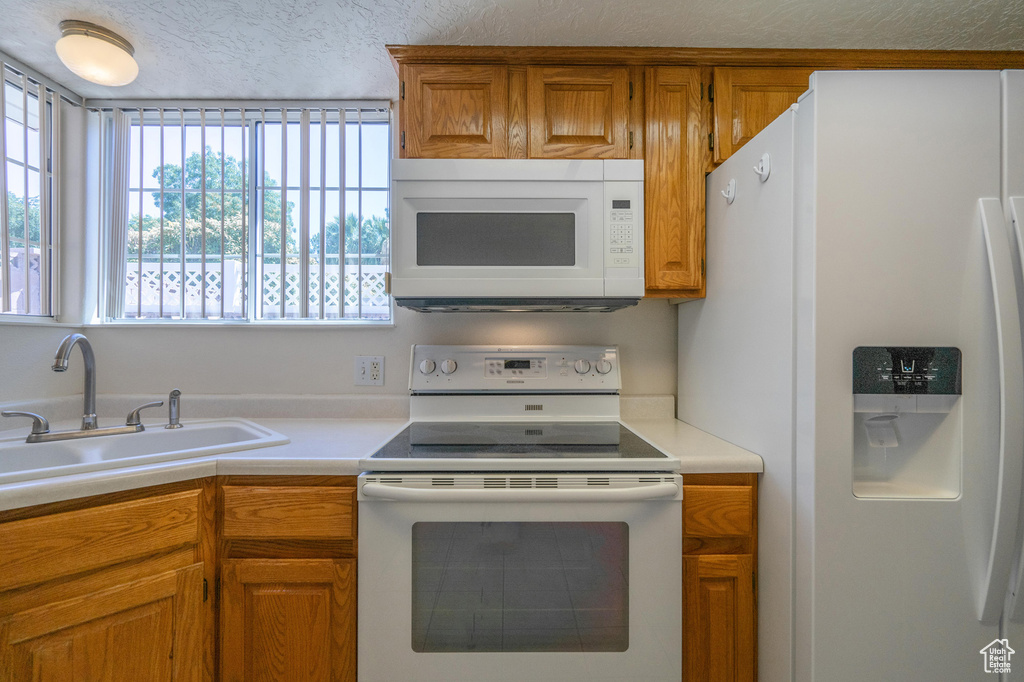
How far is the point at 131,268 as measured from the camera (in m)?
1.87

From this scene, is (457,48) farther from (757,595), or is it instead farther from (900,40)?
(757,595)

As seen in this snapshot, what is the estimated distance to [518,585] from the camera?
1.21 m

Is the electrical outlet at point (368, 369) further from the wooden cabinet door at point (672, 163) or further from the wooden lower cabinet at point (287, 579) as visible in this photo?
the wooden cabinet door at point (672, 163)

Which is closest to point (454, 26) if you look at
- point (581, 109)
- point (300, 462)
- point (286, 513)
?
point (581, 109)

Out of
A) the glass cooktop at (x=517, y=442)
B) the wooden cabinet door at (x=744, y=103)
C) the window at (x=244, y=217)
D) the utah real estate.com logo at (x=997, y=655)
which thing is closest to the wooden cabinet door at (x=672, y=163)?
the wooden cabinet door at (x=744, y=103)

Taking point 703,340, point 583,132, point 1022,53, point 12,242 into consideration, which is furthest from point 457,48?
point 1022,53

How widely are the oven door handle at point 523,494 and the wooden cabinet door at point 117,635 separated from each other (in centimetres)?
51

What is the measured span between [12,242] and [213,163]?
2.26ft

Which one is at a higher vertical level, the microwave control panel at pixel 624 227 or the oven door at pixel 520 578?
the microwave control panel at pixel 624 227

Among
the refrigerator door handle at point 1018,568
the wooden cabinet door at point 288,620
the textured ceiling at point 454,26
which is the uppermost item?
the textured ceiling at point 454,26

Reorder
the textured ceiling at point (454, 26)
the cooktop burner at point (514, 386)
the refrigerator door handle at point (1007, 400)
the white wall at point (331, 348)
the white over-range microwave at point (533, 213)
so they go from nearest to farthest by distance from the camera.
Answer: the refrigerator door handle at point (1007, 400) → the textured ceiling at point (454, 26) → the white over-range microwave at point (533, 213) → the cooktop burner at point (514, 386) → the white wall at point (331, 348)

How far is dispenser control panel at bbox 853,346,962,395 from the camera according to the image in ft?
3.30

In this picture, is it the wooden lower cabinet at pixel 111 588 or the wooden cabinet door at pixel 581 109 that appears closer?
the wooden lower cabinet at pixel 111 588

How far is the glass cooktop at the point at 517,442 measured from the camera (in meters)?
1.25
